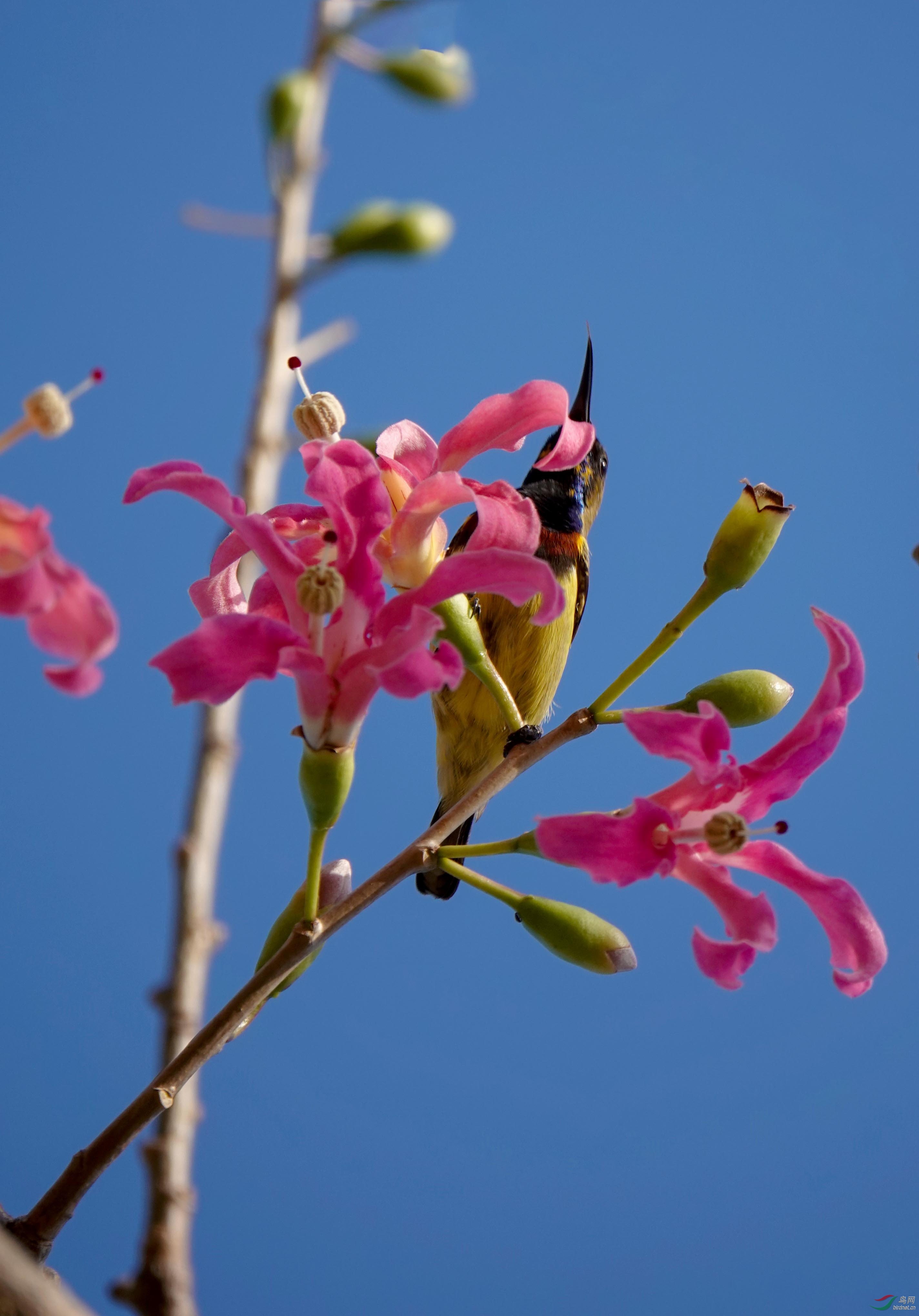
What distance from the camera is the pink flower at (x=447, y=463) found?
784 millimetres

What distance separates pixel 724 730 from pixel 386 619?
0.21 meters

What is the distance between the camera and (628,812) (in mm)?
701

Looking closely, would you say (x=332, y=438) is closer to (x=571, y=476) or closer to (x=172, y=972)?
(x=172, y=972)

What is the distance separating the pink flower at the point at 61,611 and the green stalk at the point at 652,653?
0.39m

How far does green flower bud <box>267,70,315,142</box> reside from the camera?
134 centimetres

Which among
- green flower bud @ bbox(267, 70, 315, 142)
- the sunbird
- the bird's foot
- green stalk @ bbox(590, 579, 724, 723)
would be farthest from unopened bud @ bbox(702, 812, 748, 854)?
green flower bud @ bbox(267, 70, 315, 142)

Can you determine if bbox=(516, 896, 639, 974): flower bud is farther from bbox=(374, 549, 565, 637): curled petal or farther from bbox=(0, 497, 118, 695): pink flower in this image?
bbox=(0, 497, 118, 695): pink flower

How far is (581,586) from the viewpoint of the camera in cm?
187

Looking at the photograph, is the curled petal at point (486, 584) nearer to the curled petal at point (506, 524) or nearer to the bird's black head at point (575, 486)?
the curled petal at point (506, 524)

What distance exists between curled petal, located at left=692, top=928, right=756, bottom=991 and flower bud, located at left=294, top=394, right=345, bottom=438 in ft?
1.46

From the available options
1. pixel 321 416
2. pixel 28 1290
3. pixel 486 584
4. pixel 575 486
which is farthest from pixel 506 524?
pixel 575 486

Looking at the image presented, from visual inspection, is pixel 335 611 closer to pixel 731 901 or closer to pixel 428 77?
pixel 731 901

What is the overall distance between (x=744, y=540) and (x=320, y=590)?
1.17ft

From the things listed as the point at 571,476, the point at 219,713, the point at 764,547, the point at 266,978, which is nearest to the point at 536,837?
the point at 266,978
